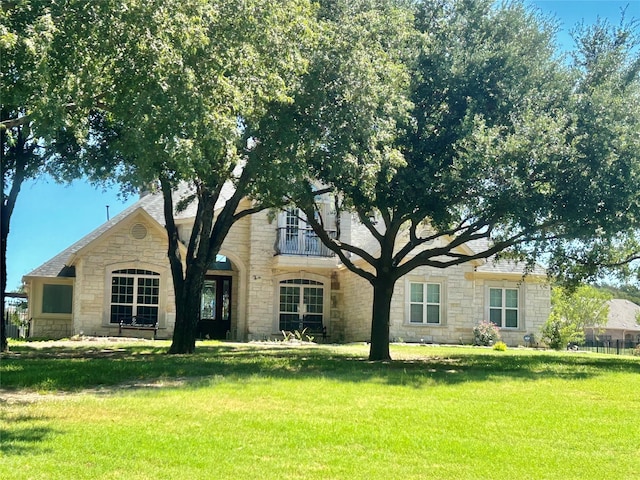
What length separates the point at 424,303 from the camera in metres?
29.9

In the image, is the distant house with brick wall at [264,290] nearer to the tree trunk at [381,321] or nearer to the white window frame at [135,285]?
the white window frame at [135,285]

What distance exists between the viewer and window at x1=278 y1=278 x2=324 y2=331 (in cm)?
3131

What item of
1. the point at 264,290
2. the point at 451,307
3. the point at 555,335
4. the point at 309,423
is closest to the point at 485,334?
the point at 451,307

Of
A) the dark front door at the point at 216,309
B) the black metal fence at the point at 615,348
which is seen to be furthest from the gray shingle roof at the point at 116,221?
the black metal fence at the point at 615,348

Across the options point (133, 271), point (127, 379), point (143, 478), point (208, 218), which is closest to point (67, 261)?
point (133, 271)

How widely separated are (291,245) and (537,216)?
1576 centimetres

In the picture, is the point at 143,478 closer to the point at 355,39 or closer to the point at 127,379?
the point at 127,379

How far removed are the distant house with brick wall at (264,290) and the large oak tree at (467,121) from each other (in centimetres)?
1170

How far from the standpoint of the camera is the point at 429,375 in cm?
1434

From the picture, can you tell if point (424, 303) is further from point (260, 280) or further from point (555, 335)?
point (260, 280)

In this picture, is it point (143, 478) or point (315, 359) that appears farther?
point (315, 359)

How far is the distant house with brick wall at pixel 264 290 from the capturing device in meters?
29.0

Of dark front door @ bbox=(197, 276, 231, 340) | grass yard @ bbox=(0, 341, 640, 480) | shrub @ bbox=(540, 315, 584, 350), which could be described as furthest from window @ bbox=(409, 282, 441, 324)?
grass yard @ bbox=(0, 341, 640, 480)

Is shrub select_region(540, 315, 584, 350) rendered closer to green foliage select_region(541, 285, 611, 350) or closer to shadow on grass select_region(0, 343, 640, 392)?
green foliage select_region(541, 285, 611, 350)
